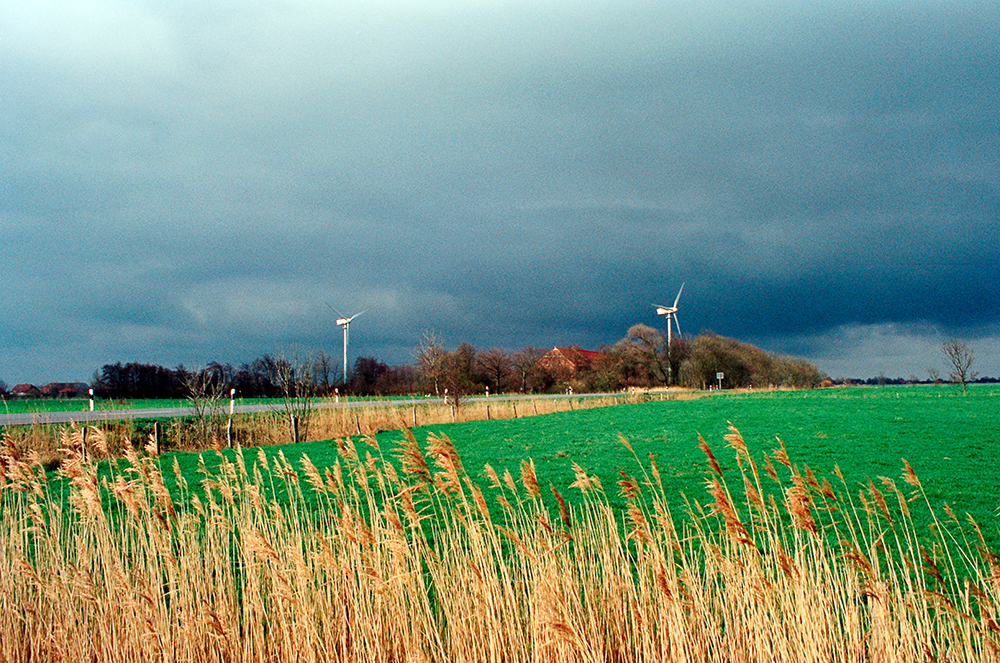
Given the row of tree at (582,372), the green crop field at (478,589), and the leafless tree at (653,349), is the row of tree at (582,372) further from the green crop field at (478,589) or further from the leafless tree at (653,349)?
the green crop field at (478,589)

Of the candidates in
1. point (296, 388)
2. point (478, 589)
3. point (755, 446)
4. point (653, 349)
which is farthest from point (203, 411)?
point (653, 349)

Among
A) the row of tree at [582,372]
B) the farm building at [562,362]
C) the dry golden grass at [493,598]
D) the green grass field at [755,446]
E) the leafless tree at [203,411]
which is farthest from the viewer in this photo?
the farm building at [562,362]

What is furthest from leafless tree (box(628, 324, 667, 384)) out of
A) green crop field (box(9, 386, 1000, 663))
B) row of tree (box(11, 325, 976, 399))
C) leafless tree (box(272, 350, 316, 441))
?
green crop field (box(9, 386, 1000, 663))

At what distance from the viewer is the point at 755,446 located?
18344 millimetres

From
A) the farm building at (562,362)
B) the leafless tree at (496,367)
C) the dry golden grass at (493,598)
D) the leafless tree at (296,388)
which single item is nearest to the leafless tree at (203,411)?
the leafless tree at (296,388)

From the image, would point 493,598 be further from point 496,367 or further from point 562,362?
point 562,362

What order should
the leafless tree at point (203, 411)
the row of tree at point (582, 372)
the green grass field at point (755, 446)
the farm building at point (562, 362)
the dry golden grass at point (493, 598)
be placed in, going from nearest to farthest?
the dry golden grass at point (493, 598)
the green grass field at point (755, 446)
the leafless tree at point (203, 411)
the row of tree at point (582, 372)
the farm building at point (562, 362)

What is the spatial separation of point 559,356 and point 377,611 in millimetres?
75385

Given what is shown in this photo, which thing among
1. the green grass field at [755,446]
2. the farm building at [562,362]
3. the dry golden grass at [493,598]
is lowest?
the green grass field at [755,446]

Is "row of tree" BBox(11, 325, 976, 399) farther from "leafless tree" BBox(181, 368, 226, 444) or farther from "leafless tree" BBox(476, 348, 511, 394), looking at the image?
"leafless tree" BBox(181, 368, 226, 444)

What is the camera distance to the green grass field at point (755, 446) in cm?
1216

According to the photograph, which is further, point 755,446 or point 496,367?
point 496,367

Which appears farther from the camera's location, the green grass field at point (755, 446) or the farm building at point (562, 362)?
the farm building at point (562, 362)

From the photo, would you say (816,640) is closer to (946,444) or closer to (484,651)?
(484,651)
